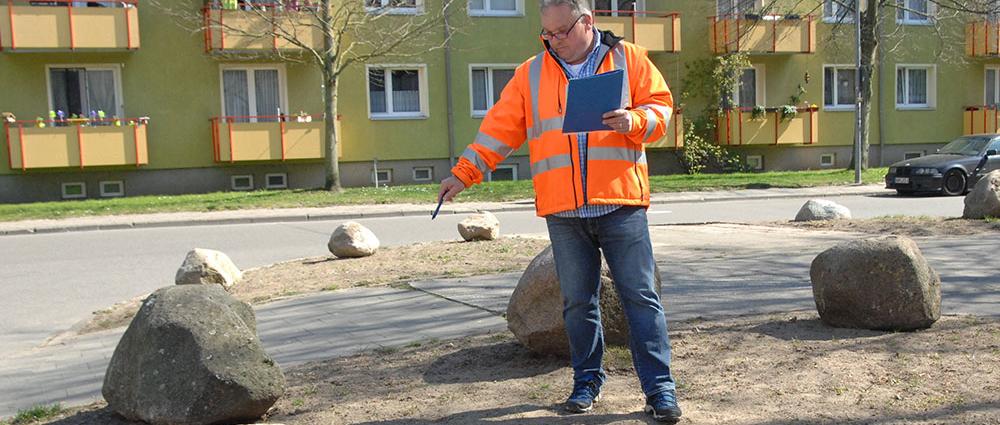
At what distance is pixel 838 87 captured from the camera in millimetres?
32062

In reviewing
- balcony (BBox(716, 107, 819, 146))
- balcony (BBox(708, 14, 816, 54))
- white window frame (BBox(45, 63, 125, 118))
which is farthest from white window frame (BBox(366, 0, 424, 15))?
balcony (BBox(716, 107, 819, 146))

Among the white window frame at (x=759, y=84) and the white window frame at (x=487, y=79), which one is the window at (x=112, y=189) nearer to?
the white window frame at (x=487, y=79)

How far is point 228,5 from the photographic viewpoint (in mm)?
24172

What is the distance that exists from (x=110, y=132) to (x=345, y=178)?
6051 mm

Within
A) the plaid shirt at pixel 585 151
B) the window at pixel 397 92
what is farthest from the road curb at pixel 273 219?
the plaid shirt at pixel 585 151

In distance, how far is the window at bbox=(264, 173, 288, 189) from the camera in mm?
25688

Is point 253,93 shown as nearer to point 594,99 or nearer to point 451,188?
point 451,188

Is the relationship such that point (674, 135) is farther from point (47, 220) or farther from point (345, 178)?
point (47, 220)

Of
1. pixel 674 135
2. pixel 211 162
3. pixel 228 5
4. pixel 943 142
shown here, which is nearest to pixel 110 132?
pixel 211 162

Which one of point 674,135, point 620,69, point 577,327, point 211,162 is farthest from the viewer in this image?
point 674,135

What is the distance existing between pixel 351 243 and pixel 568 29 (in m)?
7.00

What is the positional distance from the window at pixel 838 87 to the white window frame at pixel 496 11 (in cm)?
1085

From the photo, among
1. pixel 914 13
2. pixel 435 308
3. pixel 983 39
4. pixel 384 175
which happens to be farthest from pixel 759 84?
pixel 435 308

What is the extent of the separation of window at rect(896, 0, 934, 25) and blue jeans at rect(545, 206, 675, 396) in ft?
101
